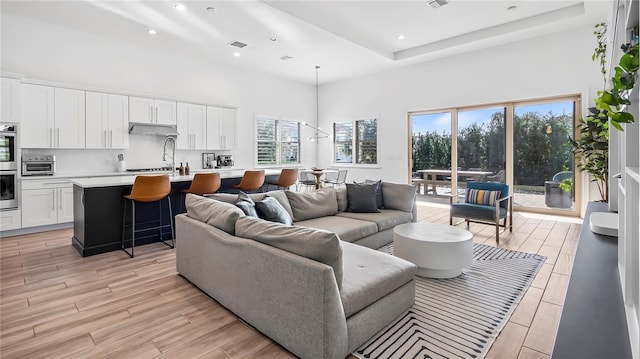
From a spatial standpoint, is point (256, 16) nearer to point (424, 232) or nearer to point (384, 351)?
point (424, 232)

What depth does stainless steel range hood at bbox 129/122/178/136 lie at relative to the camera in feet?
19.3

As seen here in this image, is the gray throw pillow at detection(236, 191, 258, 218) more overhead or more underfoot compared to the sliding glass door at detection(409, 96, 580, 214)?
more underfoot

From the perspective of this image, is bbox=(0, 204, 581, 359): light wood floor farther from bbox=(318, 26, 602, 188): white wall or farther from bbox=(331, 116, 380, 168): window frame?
bbox=(331, 116, 380, 168): window frame

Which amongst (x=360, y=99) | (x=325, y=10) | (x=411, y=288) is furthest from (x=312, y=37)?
(x=411, y=288)

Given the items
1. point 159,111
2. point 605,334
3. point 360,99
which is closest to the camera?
point 605,334

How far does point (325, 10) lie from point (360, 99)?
3.82m

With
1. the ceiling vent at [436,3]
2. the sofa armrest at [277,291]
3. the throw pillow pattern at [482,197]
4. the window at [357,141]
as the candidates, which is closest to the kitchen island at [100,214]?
the sofa armrest at [277,291]

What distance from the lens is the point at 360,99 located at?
8688mm

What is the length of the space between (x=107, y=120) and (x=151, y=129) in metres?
0.70

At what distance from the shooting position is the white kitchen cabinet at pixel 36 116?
487 centimetres

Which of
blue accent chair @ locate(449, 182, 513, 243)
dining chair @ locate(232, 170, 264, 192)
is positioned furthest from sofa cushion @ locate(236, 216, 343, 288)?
blue accent chair @ locate(449, 182, 513, 243)

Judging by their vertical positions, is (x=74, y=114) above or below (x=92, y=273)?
above

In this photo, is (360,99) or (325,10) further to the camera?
(360,99)

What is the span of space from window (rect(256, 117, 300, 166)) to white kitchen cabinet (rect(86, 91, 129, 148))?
3.17 metres
